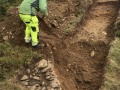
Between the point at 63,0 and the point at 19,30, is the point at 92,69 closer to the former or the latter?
the point at 19,30

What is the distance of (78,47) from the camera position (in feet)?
33.0

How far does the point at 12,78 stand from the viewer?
8.12 m

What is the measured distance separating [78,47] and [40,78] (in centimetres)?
215

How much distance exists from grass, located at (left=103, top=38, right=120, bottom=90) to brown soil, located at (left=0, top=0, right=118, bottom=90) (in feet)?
0.79

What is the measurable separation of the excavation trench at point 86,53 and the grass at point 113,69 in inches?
9.2

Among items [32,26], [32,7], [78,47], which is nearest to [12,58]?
[32,26]

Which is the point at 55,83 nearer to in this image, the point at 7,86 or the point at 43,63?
the point at 43,63

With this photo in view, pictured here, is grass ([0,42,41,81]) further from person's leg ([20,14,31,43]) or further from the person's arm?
the person's arm

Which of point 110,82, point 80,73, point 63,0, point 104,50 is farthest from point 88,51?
point 63,0

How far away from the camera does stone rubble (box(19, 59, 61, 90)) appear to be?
8182 mm

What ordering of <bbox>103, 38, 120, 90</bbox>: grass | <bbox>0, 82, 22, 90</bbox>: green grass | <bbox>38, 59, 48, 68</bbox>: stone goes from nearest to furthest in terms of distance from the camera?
<bbox>0, 82, 22, 90</bbox>: green grass < <bbox>103, 38, 120, 90</bbox>: grass < <bbox>38, 59, 48, 68</bbox>: stone

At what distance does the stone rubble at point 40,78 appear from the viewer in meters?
8.18

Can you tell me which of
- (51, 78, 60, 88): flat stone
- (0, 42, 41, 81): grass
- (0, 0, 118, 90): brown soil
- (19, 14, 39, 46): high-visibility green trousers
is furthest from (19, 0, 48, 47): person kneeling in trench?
(51, 78, 60, 88): flat stone

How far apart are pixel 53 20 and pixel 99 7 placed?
248cm
